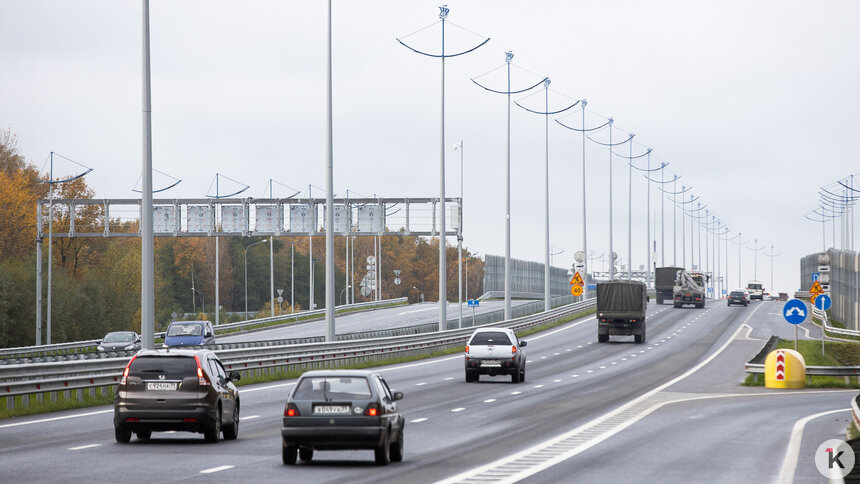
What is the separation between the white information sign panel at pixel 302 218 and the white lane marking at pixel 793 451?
43.9 meters

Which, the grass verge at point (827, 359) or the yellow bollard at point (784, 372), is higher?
the yellow bollard at point (784, 372)

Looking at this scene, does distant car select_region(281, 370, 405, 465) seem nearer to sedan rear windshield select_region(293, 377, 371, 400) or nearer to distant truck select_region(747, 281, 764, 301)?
sedan rear windshield select_region(293, 377, 371, 400)

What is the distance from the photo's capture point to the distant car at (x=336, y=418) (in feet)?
54.4

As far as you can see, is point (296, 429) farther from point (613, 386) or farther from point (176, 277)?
point (176, 277)

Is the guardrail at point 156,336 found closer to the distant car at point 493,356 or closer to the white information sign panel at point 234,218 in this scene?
the white information sign panel at point 234,218

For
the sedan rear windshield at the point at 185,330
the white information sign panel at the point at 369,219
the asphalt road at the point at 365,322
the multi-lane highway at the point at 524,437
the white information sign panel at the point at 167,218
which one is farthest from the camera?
the asphalt road at the point at 365,322

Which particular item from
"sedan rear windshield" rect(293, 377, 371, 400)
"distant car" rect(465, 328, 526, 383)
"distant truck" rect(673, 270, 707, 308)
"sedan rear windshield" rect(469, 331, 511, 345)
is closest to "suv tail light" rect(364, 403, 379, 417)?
"sedan rear windshield" rect(293, 377, 371, 400)

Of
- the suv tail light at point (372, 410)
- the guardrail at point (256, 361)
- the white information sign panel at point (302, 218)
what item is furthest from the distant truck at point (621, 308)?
the suv tail light at point (372, 410)

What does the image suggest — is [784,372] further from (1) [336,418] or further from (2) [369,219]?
(2) [369,219]

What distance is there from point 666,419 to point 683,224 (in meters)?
138

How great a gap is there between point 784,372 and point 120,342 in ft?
101

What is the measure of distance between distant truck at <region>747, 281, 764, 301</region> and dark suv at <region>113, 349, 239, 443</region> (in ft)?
367

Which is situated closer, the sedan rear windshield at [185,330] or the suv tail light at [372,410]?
the suv tail light at [372,410]

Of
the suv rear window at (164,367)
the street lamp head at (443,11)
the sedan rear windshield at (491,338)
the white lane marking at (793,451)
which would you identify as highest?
the street lamp head at (443,11)
